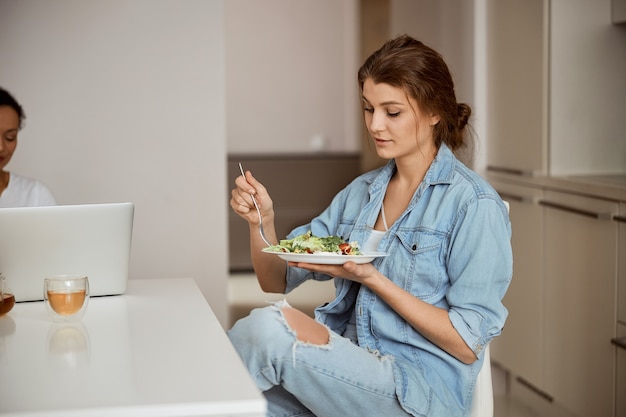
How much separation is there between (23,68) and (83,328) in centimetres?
224

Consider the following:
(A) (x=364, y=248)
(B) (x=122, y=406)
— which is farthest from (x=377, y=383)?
(B) (x=122, y=406)

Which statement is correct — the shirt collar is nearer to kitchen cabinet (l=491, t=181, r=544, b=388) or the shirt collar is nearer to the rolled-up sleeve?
the rolled-up sleeve

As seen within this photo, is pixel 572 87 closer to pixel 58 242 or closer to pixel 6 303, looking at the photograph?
pixel 58 242

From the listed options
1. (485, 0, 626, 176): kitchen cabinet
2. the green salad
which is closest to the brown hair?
the green salad

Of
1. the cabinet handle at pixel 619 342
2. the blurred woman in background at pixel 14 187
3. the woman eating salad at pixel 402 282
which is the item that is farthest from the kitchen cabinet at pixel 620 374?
the blurred woman in background at pixel 14 187

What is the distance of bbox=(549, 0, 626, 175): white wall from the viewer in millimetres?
3291

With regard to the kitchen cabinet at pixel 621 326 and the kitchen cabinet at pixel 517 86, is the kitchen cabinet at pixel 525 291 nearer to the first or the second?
the kitchen cabinet at pixel 517 86

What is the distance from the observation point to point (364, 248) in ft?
6.70

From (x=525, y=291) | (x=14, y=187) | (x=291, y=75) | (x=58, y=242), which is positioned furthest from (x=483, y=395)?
(x=291, y=75)

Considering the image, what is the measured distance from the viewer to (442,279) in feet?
6.18

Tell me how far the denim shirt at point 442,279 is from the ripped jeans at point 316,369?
0.14 ft

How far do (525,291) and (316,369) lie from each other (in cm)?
199

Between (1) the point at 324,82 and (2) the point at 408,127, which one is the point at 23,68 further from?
(1) the point at 324,82

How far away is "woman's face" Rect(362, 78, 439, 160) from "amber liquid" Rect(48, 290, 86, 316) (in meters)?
0.72
